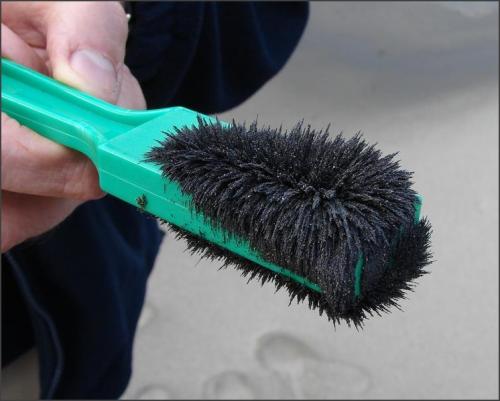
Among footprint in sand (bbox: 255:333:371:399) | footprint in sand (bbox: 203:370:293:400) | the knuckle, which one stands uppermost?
the knuckle

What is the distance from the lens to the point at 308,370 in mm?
1083

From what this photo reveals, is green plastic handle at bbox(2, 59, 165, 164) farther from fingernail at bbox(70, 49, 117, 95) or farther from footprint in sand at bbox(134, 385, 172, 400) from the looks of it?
footprint in sand at bbox(134, 385, 172, 400)

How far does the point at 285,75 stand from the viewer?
4.99 ft

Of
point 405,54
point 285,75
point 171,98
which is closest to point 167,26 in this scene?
point 171,98

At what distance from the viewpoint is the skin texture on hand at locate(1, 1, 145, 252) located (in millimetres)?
494

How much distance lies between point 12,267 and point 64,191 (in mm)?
201

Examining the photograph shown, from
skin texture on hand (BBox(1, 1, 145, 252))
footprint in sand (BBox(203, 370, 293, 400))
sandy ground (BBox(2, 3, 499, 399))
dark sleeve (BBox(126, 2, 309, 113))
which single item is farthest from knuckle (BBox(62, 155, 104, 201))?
footprint in sand (BBox(203, 370, 293, 400))

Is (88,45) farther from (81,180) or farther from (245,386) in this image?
(245,386)

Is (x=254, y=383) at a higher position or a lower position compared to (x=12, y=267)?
lower

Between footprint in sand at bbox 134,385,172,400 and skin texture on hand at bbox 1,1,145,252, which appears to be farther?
footprint in sand at bbox 134,385,172,400

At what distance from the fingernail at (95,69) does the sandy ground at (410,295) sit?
0.39 metres

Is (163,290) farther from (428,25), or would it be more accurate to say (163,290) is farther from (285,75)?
(428,25)

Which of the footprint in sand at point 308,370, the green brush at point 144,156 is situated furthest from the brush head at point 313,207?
the footprint in sand at point 308,370

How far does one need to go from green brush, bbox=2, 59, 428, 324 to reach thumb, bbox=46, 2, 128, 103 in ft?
0.06
